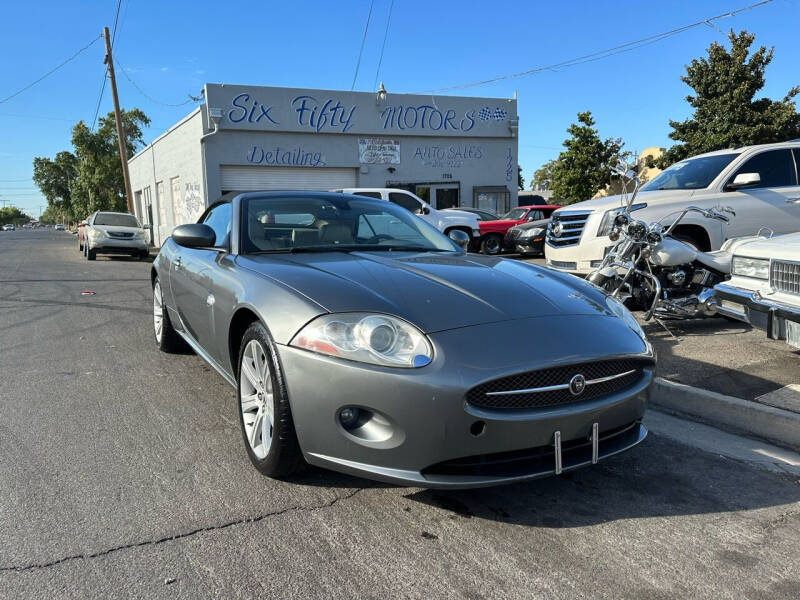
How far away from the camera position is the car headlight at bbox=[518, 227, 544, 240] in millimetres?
15258

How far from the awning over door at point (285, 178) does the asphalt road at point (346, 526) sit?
54.8 feet

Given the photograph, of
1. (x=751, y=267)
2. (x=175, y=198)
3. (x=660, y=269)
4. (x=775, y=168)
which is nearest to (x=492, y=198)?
(x=175, y=198)

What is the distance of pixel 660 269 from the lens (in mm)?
5719

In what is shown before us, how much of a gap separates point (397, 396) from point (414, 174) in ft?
65.4

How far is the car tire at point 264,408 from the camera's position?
2.58 meters

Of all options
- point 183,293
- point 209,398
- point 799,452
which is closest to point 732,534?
point 799,452

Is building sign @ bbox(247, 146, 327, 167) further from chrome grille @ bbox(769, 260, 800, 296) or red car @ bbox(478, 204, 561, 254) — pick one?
chrome grille @ bbox(769, 260, 800, 296)

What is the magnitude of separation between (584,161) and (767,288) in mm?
28928

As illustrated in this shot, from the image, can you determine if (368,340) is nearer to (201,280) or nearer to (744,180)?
(201,280)

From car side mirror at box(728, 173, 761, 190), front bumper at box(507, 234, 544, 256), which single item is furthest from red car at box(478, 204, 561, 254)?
car side mirror at box(728, 173, 761, 190)

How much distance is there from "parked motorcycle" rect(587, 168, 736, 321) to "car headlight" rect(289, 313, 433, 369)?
366 centimetres

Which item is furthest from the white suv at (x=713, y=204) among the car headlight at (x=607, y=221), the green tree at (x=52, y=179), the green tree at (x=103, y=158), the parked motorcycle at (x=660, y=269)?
the green tree at (x=52, y=179)

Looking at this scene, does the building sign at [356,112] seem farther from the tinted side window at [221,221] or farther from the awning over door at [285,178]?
the tinted side window at [221,221]

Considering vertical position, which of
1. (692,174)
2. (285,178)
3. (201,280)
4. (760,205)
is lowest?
(201,280)
